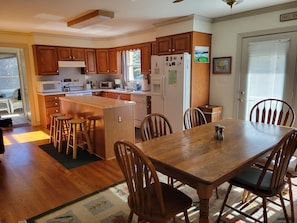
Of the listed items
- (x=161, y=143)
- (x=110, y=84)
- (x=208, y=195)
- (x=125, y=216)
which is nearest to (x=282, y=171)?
(x=208, y=195)

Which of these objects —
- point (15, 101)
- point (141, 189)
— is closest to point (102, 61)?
point (15, 101)

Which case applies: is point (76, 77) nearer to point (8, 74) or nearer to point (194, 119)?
point (8, 74)

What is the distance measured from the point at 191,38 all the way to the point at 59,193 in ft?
11.0

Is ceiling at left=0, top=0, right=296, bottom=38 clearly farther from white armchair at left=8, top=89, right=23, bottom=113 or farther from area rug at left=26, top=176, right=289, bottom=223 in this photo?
white armchair at left=8, top=89, right=23, bottom=113

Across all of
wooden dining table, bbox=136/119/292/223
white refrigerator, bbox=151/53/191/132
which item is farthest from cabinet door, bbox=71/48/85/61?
wooden dining table, bbox=136/119/292/223

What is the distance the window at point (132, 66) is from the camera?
6241 mm

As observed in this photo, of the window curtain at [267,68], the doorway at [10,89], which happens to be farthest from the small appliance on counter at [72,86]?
the window curtain at [267,68]

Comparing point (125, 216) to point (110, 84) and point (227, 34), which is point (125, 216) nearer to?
point (227, 34)

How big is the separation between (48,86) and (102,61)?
1.82 m

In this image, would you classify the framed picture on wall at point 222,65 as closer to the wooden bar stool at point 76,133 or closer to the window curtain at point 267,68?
the window curtain at point 267,68

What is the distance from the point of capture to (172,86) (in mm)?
4332

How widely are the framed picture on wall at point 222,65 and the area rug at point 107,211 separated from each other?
2473 millimetres

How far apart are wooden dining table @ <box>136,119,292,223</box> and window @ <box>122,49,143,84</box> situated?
4.11 metres

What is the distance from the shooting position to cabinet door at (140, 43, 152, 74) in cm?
545
